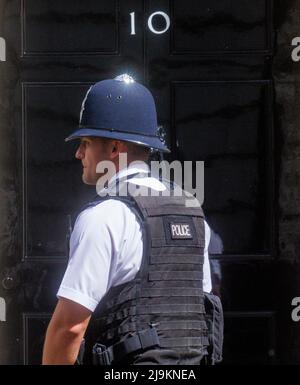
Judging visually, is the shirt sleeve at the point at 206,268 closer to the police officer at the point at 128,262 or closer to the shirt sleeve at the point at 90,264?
the police officer at the point at 128,262

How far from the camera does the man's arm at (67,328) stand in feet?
7.81

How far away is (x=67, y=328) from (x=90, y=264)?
195 millimetres

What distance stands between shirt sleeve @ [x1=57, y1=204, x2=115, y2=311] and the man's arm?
0.02 meters

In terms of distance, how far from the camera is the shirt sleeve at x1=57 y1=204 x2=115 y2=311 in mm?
2379

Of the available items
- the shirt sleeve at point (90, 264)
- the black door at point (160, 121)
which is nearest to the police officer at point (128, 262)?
the shirt sleeve at point (90, 264)

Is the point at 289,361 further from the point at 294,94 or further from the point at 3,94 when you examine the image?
the point at 3,94

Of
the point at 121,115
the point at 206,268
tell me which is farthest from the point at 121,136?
the point at 206,268

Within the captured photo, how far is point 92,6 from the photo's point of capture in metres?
4.39

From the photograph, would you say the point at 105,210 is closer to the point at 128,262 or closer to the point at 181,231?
the point at 128,262

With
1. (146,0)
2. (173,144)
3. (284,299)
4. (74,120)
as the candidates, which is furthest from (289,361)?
(146,0)

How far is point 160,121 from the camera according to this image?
4379mm

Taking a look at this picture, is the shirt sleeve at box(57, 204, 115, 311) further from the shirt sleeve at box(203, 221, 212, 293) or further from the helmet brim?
the shirt sleeve at box(203, 221, 212, 293)

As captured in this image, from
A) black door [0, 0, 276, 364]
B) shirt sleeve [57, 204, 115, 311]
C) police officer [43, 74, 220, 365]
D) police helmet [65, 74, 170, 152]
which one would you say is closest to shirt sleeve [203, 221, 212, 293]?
police officer [43, 74, 220, 365]
